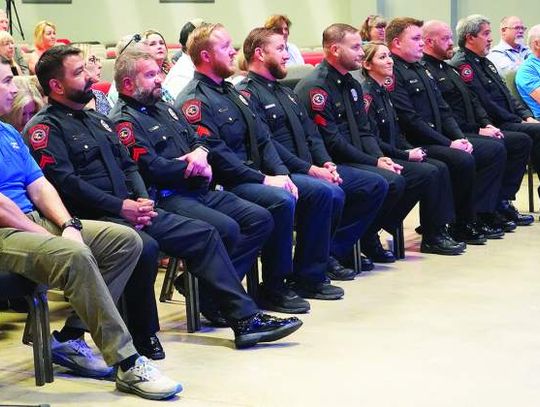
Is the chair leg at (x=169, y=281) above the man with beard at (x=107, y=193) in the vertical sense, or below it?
below

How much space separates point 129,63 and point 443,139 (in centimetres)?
259

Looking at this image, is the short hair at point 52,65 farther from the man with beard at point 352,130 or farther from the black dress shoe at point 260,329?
the man with beard at point 352,130

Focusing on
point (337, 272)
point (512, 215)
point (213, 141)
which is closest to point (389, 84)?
point (512, 215)

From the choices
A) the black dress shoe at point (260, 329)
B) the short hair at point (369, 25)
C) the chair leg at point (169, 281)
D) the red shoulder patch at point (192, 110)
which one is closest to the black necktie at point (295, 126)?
the red shoulder patch at point (192, 110)

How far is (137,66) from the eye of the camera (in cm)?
500

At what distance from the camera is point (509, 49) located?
9.45m

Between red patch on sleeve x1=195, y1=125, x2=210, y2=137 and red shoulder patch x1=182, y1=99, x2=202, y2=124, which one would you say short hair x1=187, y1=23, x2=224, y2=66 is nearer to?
red shoulder patch x1=182, y1=99, x2=202, y2=124

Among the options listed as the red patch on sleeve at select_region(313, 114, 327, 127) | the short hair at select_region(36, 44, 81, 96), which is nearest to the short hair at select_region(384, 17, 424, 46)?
the red patch on sleeve at select_region(313, 114, 327, 127)

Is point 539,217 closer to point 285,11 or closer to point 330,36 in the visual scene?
point 330,36

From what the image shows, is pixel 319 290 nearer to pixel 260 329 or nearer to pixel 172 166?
pixel 260 329

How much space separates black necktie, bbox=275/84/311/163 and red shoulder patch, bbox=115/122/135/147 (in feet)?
3.86

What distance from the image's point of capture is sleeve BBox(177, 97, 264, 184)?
5.37 meters

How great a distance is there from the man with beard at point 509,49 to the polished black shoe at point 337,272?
152 inches

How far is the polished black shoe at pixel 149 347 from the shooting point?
4.52 m
